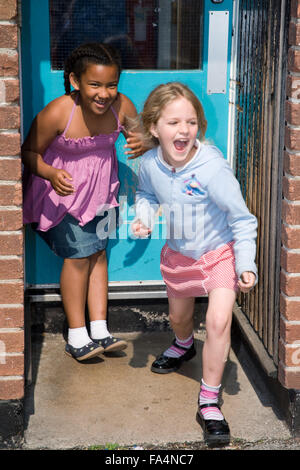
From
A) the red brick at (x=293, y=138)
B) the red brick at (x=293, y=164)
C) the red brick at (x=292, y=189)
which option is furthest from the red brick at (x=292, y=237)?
the red brick at (x=293, y=138)

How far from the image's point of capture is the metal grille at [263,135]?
3230 mm

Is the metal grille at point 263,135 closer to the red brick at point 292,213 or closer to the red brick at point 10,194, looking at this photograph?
the red brick at point 292,213

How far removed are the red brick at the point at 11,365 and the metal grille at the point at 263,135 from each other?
3.90ft

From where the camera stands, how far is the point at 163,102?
322 centimetres

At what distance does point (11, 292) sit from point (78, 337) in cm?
101

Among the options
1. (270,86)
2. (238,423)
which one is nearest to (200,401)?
(238,423)

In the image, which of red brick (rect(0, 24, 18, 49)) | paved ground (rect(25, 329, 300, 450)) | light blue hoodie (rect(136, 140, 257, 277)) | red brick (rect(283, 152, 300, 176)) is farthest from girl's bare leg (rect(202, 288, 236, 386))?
red brick (rect(0, 24, 18, 49))

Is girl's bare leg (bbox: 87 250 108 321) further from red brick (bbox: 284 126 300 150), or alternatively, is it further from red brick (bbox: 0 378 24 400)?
red brick (bbox: 284 126 300 150)

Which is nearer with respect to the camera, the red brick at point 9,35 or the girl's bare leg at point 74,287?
the red brick at point 9,35

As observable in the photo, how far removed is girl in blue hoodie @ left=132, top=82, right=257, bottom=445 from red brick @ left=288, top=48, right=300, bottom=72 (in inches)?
18.7

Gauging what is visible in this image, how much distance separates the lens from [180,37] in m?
3.98

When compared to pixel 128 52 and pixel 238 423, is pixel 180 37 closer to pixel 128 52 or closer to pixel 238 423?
pixel 128 52

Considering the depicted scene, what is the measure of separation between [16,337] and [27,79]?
152 centimetres

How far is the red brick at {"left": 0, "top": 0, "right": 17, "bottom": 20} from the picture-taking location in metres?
2.79
